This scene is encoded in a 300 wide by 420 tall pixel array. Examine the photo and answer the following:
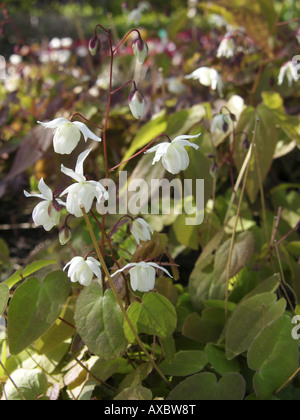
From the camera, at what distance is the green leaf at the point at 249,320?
0.89 meters

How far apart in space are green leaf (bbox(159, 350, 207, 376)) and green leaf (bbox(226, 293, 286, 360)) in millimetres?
53

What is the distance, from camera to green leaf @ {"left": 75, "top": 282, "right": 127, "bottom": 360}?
0.78 meters

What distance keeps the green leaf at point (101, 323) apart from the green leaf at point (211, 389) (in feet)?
0.40

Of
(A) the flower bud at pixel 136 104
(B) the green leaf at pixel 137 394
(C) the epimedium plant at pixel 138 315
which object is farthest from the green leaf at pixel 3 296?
(A) the flower bud at pixel 136 104

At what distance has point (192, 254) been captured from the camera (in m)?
1.54

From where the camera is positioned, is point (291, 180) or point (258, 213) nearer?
point (258, 213)

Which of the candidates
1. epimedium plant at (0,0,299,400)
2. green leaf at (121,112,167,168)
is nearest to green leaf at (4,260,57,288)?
epimedium plant at (0,0,299,400)

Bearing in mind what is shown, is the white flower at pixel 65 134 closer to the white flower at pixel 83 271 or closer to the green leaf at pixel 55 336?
the white flower at pixel 83 271

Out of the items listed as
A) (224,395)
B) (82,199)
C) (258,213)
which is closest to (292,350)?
(224,395)

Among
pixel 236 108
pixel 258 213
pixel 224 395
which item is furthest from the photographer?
pixel 258 213

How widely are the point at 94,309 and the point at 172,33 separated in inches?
63.4

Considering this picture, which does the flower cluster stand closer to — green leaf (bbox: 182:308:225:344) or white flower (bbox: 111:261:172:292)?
white flower (bbox: 111:261:172:292)

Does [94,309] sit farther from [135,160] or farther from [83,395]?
[135,160]

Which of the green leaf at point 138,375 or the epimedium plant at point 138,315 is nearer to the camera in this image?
the epimedium plant at point 138,315
